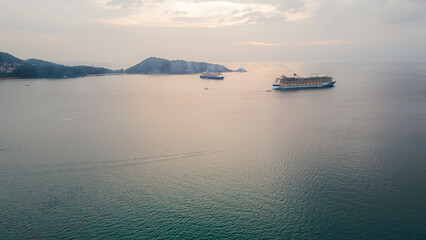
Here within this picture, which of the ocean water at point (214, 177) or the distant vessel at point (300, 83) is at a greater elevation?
the distant vessel at point (300, 83)

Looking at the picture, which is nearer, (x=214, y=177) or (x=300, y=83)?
(x=214, y=177)

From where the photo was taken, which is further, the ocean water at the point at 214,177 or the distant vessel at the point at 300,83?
the distant vessel at the point at 300,83

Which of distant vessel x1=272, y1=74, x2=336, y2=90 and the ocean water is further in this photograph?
distant vessel x1=272, y1=74, x2=336, y2=90

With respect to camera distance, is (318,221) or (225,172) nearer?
(318,221)

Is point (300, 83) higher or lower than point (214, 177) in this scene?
higher

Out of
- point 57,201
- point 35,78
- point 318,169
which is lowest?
point 57,201

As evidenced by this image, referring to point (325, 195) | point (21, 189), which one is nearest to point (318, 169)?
point (325, 195)

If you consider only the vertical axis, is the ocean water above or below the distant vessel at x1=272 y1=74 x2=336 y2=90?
below

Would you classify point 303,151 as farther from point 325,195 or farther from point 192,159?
point 192,159
